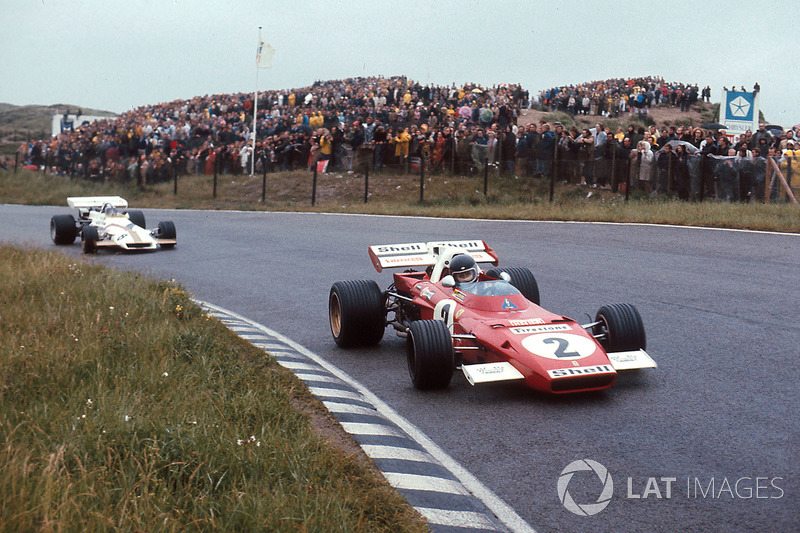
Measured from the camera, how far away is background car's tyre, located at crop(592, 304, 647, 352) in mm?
7020

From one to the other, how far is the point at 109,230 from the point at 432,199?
10499 mm

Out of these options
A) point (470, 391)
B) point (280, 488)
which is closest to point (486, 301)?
point (470, 391)

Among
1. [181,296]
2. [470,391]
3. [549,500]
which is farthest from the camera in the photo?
[181,296]

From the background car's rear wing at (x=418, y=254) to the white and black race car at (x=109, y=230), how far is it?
875 cm

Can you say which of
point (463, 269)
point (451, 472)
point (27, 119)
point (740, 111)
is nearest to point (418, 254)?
point (463, 269)

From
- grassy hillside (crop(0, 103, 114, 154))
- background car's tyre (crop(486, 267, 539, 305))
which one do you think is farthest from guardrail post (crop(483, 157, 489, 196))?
grassy hillside (crop(0, 103, 114, 154))

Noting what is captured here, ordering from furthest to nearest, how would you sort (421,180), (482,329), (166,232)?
(421,180) < (166,232) < (482,329)

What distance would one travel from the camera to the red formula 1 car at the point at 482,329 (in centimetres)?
614

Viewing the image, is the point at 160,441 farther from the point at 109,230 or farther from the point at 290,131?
the point at 290,131

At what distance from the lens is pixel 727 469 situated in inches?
188

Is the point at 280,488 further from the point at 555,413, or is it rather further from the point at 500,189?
the point at 500,189

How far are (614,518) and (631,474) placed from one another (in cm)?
58

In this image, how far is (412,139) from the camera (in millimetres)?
25875

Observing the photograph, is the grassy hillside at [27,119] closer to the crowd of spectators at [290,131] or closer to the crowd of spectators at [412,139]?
the crowd of spectators at [412,139]
